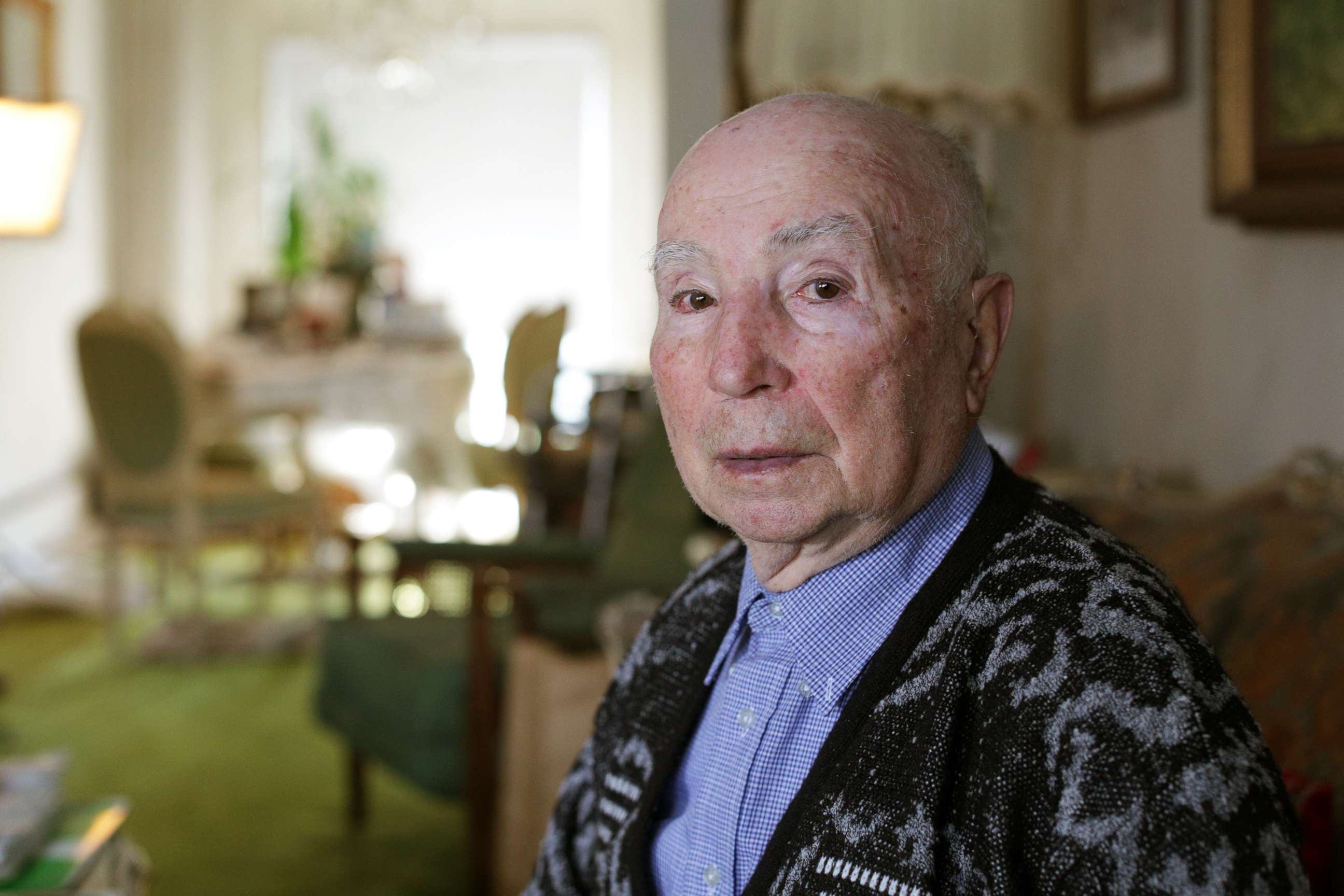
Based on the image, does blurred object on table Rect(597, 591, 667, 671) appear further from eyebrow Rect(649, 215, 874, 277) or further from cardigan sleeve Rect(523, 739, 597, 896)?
eyebrow Rect(649, 215, 874, 277)

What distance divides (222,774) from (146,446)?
1.31 meters

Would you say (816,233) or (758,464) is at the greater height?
(816,233)

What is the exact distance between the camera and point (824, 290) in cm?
91

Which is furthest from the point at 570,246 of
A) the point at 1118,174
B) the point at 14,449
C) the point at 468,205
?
the point at 1118,174

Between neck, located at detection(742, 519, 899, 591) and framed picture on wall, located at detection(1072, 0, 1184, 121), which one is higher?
framed picture on wall, located at detection(1072, 0, 1184, 121)

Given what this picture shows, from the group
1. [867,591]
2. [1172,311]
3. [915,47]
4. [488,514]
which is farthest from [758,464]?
[488,514]

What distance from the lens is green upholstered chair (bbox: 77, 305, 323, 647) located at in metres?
4.09

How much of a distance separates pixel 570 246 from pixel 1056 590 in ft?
22.2

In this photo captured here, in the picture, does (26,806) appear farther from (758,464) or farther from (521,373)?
(521,373)

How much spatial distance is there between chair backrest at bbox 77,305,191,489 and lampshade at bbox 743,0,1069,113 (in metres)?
2.24

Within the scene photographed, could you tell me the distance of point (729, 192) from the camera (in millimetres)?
927

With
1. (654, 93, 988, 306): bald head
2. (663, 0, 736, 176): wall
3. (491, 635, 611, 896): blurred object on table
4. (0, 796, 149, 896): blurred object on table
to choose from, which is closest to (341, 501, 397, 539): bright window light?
(663, 0, 736, 176): wall

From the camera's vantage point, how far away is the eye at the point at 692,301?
0.97 metres

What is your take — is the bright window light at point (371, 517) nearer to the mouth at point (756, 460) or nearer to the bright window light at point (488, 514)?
the bright window light at point (488, 514)
